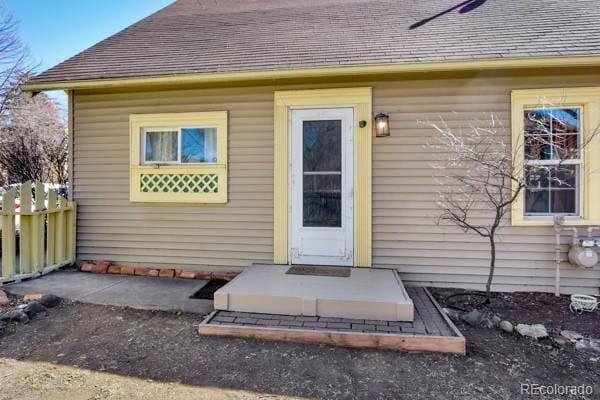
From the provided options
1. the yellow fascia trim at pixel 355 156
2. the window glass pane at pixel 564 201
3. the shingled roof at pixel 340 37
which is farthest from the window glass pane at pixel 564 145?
the yellow fascia trim at pixel 355 156

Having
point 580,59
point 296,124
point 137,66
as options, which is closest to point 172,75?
point 137,66

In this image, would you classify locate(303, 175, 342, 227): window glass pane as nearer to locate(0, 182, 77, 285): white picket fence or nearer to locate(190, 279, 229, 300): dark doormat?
locate(190, 279, 229, 300): dark doormat

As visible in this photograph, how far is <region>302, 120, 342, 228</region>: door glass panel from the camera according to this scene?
442 centimetres

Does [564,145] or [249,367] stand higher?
[564,145]

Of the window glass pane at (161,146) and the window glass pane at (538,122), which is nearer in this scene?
the window glass pane at (538,122)

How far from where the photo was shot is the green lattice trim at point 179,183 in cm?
465

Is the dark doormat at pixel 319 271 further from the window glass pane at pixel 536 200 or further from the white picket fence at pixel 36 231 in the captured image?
the white picket fence at pixel 36 231

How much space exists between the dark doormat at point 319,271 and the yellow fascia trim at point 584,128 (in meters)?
2.20

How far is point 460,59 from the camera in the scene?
12.6 ft

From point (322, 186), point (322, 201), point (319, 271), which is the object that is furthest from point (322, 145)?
point (319, 271)

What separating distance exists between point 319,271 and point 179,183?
2345mm

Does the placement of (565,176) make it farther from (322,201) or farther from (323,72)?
(323,72)

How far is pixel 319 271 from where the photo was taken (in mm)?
4133

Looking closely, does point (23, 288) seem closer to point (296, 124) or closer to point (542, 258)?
point (296, 124)
